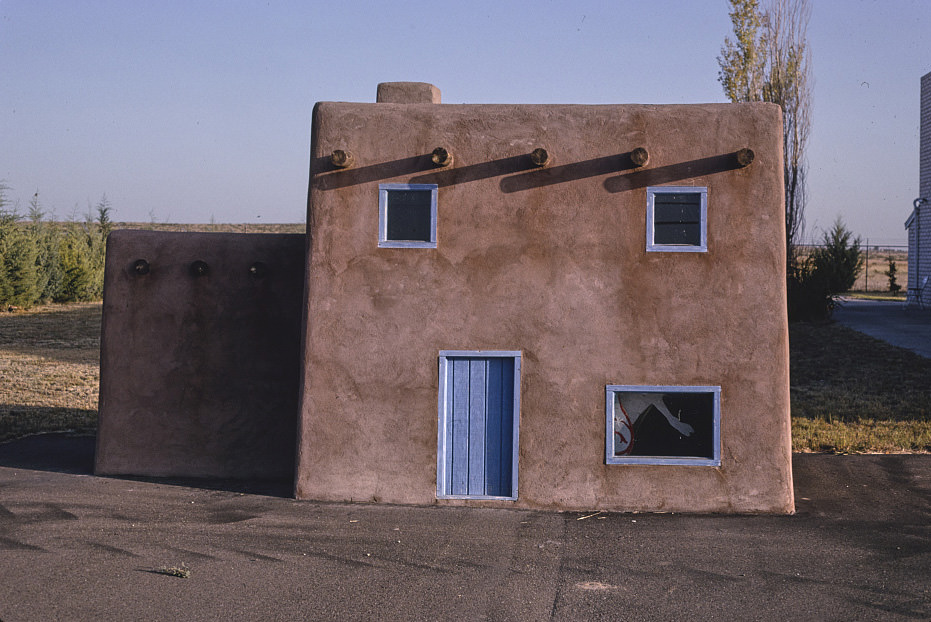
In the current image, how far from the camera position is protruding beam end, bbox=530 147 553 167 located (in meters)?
9.43

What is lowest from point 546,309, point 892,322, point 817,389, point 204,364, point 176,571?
point 176,571

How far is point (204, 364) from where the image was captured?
1101cm

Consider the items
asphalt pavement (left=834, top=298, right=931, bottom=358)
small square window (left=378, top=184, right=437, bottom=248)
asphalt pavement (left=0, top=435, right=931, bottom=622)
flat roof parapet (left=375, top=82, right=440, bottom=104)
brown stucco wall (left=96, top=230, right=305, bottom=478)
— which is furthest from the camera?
asphalt pavement (left=834, top=298, right=931, bottom=358)

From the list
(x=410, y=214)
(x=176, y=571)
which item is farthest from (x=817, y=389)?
(x=176, y=571)

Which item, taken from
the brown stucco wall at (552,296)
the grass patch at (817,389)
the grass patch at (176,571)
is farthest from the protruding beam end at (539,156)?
the grass patch at (817,389)

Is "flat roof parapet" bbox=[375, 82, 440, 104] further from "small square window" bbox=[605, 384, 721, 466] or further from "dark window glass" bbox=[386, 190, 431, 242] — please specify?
"small square window" bbox=[605, 384, 721, 466]

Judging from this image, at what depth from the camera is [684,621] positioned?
6465 millimetres

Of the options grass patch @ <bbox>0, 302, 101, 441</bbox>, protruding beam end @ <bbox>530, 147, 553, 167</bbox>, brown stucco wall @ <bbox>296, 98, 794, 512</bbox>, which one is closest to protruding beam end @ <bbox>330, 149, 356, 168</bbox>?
brown stucco wall @ <bbox>296, 98, 794, 512</bbox>

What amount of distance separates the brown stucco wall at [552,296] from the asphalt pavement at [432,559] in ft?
1.77

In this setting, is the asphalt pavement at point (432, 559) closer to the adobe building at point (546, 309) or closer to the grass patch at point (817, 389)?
the adobe building at point (546, 309)

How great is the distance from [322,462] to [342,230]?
8.81ft

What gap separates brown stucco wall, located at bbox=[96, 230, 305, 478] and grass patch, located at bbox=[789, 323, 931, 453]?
806cm

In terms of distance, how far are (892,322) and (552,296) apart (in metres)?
21.3

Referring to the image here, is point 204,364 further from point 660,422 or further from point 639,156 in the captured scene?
point 639,156
